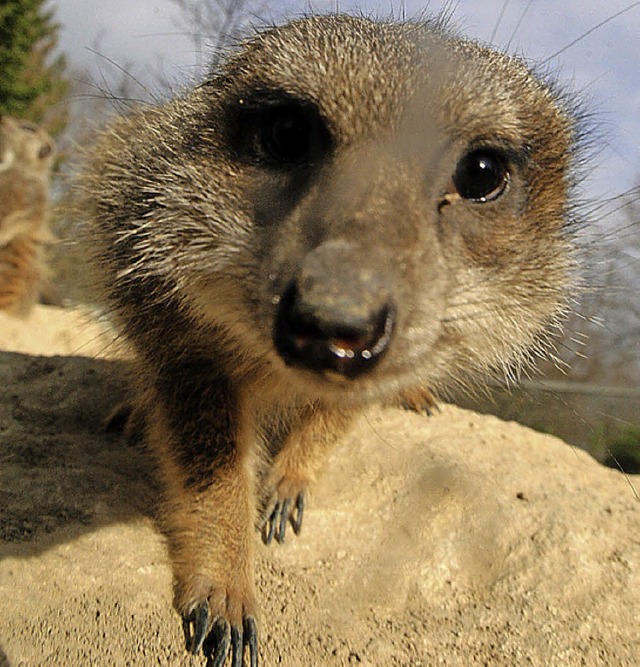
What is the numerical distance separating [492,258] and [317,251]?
2.70ft

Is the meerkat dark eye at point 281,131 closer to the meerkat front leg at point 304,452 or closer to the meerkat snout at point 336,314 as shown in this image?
the meerkat snout at point 336,314

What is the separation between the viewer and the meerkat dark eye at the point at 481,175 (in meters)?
2.17

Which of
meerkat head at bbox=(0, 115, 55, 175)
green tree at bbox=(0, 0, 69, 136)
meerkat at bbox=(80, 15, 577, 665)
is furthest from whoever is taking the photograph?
green tree at bbox=(0, 0, 69, 136)

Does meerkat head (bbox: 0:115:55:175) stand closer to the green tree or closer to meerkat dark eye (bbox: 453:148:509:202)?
meerkat dark eye (bbox: 453:148:509:202)

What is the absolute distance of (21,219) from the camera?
7699 mm

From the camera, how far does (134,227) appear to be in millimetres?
2596

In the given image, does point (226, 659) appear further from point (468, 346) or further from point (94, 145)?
point (94, 145)

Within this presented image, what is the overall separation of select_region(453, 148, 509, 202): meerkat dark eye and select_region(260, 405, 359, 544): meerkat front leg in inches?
48.0

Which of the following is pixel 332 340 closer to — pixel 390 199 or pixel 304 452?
pixel 390 199

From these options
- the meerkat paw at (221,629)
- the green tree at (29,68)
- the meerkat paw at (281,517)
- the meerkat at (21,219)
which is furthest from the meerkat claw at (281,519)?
the green tree at (29,68)

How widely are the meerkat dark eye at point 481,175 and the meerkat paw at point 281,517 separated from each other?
5.13ft

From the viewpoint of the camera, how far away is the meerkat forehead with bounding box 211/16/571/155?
207 cm

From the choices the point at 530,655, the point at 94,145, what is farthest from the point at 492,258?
the point at 94,145

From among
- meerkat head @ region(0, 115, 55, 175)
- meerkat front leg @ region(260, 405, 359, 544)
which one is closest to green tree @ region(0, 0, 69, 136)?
meerkat head @ region(0, 115, 55, 175)
